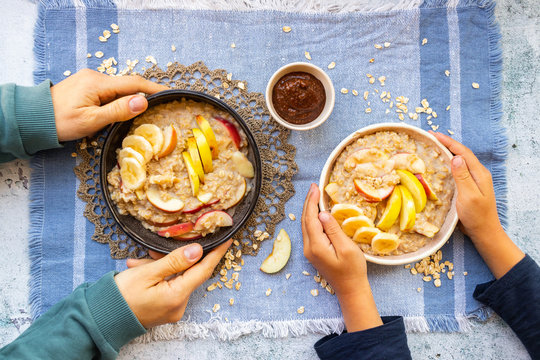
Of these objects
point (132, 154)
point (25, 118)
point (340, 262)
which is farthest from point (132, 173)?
point (340, 262)

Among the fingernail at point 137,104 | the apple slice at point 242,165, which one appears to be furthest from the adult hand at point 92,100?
the apple slice at point 242,165

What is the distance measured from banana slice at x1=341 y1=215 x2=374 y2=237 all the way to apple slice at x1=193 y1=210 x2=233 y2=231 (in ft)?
1.61

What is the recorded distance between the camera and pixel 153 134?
1793mm

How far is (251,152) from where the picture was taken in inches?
74.9

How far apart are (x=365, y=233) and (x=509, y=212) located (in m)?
0.80

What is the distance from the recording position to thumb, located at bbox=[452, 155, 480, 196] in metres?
1.83

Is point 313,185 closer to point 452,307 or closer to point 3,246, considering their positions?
point 452,307

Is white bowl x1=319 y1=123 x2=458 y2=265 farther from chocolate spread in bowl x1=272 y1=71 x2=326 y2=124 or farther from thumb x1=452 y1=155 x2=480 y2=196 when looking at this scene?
chocolate spread in bowl x1=272 y1=71 x2=326 y2=124

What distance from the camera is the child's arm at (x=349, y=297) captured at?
184cm

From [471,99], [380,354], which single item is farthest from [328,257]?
[471,99]

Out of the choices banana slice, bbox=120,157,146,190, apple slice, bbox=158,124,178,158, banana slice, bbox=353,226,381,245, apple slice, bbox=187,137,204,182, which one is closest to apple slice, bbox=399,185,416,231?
banana slice, bbox=353,226,381,245

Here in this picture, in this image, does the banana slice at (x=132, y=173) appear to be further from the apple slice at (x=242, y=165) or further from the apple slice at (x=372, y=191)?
the apple slice at (x=372, y=191)

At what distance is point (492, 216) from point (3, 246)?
7.11 ft

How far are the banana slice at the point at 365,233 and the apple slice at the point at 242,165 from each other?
0.50 m
